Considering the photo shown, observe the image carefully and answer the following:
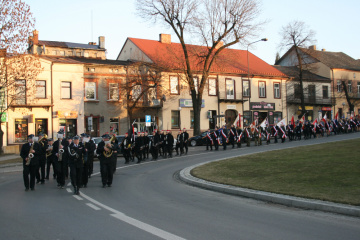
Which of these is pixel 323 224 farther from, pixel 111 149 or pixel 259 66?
pixel 259 66

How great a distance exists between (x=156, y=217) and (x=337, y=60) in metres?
62.2

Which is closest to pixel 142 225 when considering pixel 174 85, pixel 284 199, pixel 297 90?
pixel 284 199

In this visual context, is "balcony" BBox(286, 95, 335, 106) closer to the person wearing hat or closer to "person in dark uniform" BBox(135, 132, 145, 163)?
"person in dark uniform" BBox(135, 132, 145, 163)

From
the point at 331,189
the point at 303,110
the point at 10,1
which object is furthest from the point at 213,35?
the point at 331,189

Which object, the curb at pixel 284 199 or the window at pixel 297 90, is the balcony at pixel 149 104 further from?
the curb at pixel 284 199

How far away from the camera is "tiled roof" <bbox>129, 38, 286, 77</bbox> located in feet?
130

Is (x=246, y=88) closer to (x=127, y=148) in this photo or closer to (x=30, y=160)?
(x=127, y=148)

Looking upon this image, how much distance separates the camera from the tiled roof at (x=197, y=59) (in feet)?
130

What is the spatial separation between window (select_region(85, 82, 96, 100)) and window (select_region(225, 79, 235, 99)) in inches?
676

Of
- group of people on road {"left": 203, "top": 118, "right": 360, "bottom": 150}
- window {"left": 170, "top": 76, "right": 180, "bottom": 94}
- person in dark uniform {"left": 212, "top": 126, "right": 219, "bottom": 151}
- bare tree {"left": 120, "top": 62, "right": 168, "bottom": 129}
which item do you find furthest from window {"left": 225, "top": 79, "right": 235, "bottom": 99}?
person in dark uniform {"left": 212, "top": 126, "right": 219, "bottom": 151}

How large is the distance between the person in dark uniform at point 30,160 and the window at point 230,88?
3630cm

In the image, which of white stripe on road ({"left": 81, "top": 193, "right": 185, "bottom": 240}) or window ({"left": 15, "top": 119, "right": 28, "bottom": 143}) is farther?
window ({"left": 15, "top": 119, "right": 28, "bottom": 143})

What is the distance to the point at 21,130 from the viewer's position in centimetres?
3547

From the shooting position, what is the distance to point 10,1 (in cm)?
2736
